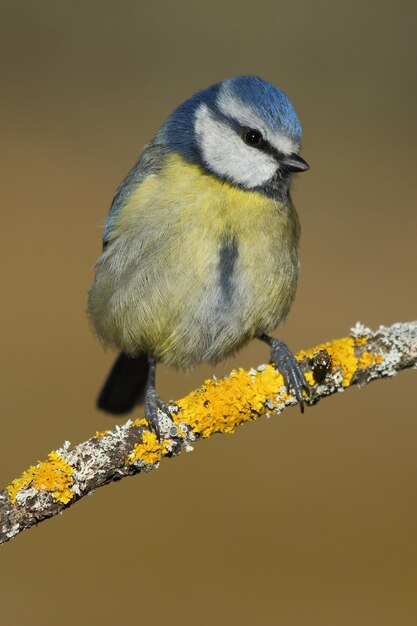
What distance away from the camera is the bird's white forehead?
2.57 m

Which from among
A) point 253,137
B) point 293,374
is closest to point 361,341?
point 293,374

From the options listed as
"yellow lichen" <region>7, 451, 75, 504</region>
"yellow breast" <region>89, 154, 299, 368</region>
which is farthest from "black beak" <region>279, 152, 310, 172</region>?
"yellow lichen" <region>7, 451, 75, 504</region>

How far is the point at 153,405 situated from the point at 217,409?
0.32m

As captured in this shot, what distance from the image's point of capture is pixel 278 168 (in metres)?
2.59

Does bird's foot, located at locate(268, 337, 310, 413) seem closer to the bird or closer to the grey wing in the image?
the bird

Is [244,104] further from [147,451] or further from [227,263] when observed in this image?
[147,451]

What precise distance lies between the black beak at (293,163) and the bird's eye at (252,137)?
91 millimetres

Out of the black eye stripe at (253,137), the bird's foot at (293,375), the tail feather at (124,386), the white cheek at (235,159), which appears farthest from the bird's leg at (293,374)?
the tail feather at (124,386)

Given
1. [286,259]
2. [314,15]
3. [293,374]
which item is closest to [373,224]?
[314,15]

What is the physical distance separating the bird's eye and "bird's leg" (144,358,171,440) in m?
0.76

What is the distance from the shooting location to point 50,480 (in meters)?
1.77

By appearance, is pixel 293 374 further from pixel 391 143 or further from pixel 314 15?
pixel 314 15

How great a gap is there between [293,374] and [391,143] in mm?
2799

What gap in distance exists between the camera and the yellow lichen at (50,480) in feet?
5.78
